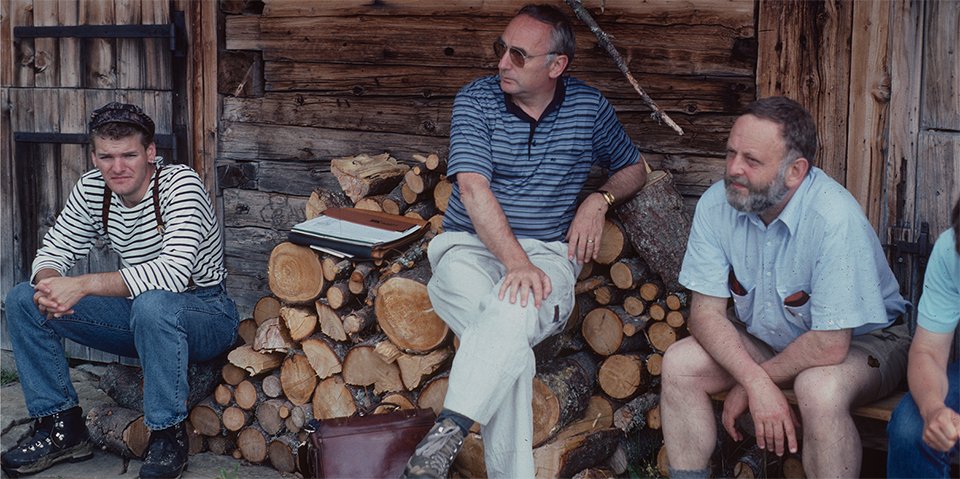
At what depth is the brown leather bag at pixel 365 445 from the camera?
2832mm

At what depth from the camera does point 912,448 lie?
7.96 feet

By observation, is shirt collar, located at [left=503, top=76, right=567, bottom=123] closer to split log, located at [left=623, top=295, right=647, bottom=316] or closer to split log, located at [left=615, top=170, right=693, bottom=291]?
split log, located at [left=615, top=170, right=693, bottom=291]

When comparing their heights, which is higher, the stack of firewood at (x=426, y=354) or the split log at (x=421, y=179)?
the split log at (x=421, y=179)

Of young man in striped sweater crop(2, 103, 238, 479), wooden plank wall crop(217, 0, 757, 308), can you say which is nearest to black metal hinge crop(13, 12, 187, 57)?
wooden plank wall crop(217, 0, 757, 308)

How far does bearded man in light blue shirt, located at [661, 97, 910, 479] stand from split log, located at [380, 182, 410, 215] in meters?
1.51

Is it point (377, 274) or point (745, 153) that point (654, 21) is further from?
point (377, 274)

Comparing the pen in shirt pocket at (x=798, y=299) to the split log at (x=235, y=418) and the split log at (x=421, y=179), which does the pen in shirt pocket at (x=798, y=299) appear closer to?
the split log at (x=421, y=179)

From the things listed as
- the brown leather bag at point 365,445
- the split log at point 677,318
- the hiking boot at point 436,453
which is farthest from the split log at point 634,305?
the hiking boot at point 436,453

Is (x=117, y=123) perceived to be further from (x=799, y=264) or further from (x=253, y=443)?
(x=799, y=264)

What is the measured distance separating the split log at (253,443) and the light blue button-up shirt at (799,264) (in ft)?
6.68

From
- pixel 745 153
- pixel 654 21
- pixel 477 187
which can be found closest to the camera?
pixel 745 153

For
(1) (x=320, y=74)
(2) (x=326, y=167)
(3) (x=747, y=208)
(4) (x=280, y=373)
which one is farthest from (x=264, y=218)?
(3) (x=747, y=208)

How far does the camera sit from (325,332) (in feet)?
11.8

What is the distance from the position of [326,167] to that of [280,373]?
1.29 meters
